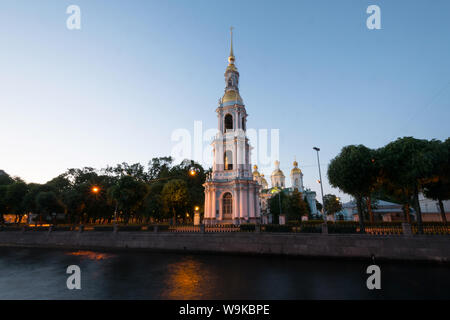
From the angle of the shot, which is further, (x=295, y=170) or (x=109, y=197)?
(x=295, y=170)

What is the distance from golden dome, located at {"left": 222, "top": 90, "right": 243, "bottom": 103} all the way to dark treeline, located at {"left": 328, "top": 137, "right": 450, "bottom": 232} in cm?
Result: 2364

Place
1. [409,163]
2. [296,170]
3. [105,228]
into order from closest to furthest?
[409,163] < [105,228] < [296,170]

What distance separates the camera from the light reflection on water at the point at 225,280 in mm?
10531

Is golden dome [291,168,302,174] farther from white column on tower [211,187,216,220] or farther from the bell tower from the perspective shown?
white column on tower [211,187,216,220]

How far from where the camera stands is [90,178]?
62.8 meters

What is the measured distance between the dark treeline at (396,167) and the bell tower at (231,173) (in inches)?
625

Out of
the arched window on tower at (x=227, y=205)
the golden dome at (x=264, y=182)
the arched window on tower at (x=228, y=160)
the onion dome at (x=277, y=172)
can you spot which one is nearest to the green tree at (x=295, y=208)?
the arched window on tower at (x=227, y=205)

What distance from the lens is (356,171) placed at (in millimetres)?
22734

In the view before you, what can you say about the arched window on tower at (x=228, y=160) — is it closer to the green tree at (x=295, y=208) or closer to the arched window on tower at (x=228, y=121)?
the arched window on tower at (x=228, y=121)

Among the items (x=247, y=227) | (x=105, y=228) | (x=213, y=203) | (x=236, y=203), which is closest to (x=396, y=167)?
(x=247, y=227)

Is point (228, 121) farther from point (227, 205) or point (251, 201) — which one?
point (227, 205)

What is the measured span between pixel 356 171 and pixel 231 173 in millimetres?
21362
